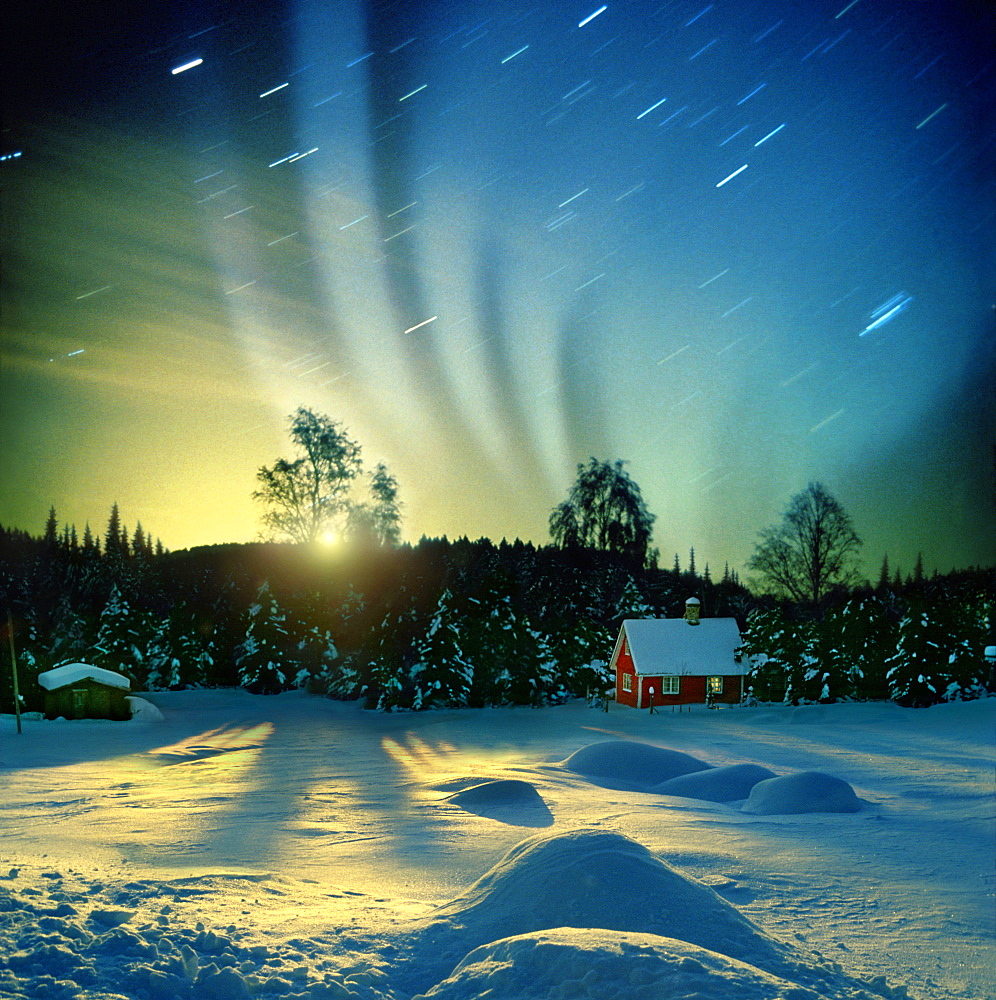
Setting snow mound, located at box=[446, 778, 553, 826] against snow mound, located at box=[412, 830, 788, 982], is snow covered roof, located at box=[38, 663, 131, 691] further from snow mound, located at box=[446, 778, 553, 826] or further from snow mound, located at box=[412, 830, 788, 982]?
snow mound, located at box=[412, 830, 788, 982]

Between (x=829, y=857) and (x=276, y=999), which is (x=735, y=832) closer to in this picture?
(x=829, y=857)

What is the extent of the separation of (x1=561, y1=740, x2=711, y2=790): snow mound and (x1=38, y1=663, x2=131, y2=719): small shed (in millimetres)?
25848

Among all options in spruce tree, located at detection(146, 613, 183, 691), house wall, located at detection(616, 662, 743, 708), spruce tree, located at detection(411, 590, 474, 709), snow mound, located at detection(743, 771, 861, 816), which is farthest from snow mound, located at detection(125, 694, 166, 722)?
snow mound, located at detection(743, 771, 861, 816)

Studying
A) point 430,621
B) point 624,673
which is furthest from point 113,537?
point 624,673

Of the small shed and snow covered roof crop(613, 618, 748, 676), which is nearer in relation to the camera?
the small shed

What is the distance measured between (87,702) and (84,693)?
47cm

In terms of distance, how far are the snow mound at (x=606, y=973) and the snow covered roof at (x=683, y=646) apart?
35028 millimetres

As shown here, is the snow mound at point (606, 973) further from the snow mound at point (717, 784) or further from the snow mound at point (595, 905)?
the snow mound at point (717, 784)

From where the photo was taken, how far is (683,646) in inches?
1635

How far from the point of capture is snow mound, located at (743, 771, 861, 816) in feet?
47.9

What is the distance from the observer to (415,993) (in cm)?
598

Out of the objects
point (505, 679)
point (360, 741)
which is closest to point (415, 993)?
point (360, 741)

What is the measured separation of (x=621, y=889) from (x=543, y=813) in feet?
24.7

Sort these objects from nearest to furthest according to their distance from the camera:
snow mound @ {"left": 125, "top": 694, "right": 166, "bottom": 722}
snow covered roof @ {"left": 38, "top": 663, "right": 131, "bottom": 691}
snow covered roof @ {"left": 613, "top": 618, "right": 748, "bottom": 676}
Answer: snow covered roof @ {"left": 38, "top": 663, "right": 131, "bottom": 691} → snow mound @ {"left": 125, "top": 694, "right": 166, "bottom": 722} → snow covered roof @ {"left": 613, "top": 618, "right": 748, "bottom": 676}
